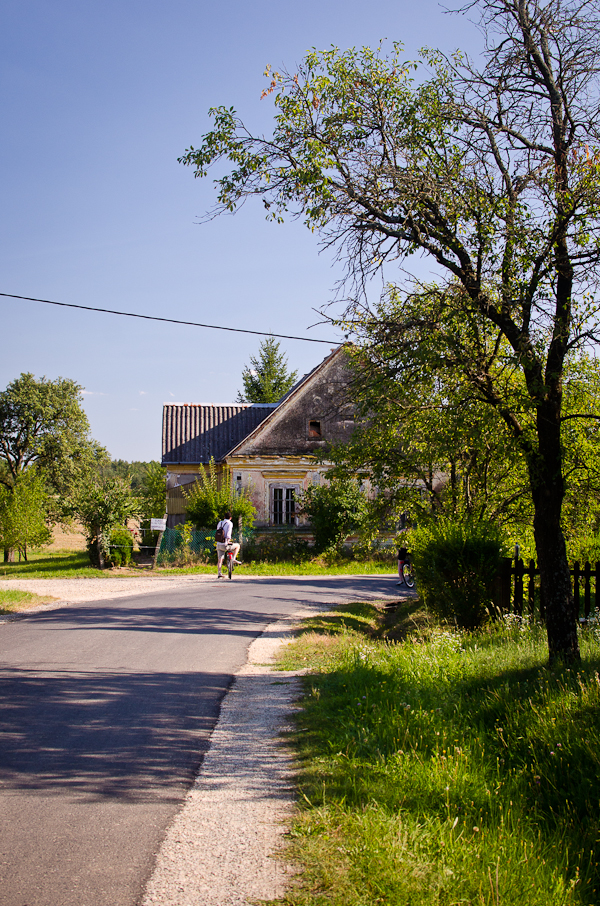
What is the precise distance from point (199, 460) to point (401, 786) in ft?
108

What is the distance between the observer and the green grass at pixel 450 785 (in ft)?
10.6

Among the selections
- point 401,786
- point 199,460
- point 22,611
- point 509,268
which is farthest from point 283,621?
point 199,460

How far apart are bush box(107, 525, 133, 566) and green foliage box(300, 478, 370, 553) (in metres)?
7.22

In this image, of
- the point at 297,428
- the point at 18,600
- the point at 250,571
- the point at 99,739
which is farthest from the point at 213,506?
the point at 99,739

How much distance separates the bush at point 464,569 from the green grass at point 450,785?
120 inches

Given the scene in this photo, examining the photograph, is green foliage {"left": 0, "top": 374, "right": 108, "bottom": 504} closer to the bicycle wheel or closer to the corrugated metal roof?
the corrugated metal roof

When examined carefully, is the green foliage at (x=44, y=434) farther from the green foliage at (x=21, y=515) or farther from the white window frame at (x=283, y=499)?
the white window frame at (x=283, y=499)

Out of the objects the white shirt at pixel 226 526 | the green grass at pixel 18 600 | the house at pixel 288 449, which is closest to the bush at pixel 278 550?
the house at pixel 288 449

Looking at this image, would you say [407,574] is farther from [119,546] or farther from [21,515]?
[21,515]

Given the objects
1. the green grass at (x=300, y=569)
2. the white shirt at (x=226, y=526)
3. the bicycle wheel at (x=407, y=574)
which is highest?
the white shirt at (x=226, y=526)

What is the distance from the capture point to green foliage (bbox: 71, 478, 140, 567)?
25.2 m

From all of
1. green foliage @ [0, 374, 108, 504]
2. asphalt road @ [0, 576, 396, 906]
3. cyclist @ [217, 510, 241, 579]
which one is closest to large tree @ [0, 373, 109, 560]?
green foliage @ [0, 374, 108, 504]

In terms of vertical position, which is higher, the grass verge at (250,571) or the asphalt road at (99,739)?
the asphalt road at (99,739)

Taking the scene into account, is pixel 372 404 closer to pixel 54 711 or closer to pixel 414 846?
pixel 54 711
